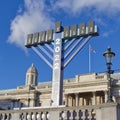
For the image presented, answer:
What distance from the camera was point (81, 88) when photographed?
60469mm

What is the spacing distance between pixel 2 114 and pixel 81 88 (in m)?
45.1

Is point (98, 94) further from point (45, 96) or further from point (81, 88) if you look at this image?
point (45, 96)

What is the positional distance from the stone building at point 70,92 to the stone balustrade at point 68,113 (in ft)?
130

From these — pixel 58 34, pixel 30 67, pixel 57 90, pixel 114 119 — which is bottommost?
pixel 114 119

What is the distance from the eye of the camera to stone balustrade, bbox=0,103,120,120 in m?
13.3

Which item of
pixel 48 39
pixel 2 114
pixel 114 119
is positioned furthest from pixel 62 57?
pixel 114 119

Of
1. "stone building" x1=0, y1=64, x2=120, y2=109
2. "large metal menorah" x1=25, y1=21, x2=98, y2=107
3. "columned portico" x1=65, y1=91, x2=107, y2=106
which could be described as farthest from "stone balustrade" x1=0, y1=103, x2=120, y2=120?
"columned portico" x1=65, y1=91, x2=107, y2=106

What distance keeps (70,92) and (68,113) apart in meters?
47.5

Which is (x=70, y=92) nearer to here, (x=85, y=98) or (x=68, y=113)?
(x=85, y=98)

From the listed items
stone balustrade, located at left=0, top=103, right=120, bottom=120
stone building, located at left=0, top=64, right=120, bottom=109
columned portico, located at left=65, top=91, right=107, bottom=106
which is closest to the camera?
stone balustrade, located at left=0, top=103, right=120, bottom=120

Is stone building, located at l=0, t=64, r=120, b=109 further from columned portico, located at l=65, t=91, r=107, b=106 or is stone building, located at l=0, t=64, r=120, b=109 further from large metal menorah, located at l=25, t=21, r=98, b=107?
large metal menorah, located at l=25, t=21, r=98, b=107

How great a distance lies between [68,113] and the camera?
46.7 feet

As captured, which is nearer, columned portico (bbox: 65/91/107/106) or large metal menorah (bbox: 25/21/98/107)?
large metal menorah (bbox: 25/21/98/107)

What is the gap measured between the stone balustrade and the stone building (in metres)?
39.6
